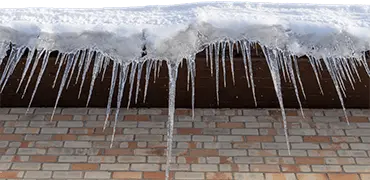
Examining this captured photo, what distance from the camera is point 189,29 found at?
2.55m

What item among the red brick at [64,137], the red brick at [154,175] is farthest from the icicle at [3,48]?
the red brick at [154,175]

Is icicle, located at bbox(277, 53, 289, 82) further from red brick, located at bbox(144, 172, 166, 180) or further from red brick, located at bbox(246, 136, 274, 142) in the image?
red brick, located at bbox(144, 172, 166, 180)

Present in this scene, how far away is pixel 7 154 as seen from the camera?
3.35 metres

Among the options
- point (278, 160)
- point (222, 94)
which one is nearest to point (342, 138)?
point (278, 160)

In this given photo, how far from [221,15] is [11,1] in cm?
114

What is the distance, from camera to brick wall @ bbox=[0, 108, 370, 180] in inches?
127

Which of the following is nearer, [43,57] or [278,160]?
[43,57]

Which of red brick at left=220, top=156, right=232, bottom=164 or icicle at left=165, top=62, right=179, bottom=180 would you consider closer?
icicle at left=165, top=62, right=179, bottom=180

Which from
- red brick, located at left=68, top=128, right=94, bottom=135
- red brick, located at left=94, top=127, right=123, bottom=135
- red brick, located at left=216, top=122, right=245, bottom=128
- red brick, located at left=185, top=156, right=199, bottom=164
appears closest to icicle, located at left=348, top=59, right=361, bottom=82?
red brick, located at left=216, top=122, right=245, bottom=128

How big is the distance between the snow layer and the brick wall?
2.62 ft

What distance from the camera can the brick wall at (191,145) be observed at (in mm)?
3217

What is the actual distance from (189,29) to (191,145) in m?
1.01

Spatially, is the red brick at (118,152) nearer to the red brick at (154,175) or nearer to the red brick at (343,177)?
the red brick at (154,175)

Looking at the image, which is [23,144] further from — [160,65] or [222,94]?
[222,94]
